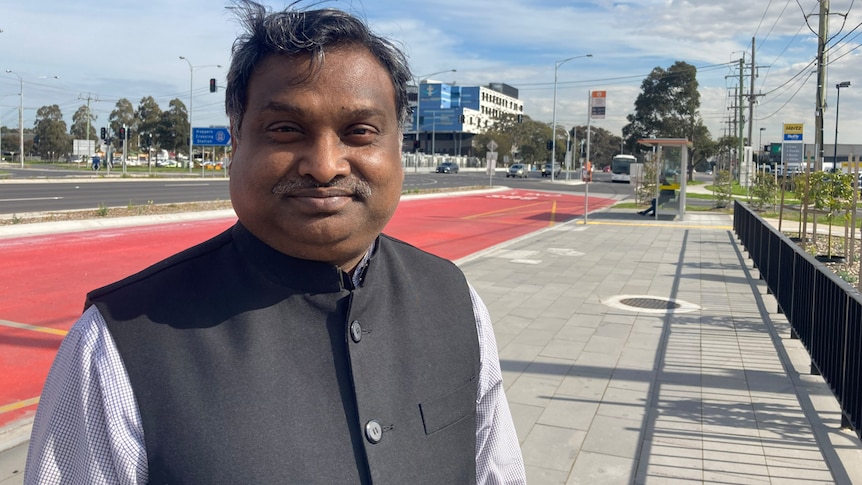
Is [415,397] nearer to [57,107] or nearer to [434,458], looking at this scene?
[434,458]

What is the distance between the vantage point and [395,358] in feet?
4.52

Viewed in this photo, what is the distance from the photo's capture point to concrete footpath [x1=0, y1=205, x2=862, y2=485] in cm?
432

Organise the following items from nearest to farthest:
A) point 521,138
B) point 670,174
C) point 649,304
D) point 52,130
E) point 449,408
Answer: point 449,408
point 649,304
point 670,174
point 52,130
point 521,138

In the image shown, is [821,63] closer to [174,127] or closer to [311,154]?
[311,154]

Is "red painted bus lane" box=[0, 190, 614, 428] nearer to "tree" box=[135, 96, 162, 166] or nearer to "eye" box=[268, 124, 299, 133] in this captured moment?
"eye" box=[268, 124, 299, 133]

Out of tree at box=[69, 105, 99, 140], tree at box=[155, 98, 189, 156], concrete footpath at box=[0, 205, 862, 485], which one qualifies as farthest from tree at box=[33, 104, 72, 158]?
concrete footpath at box=[0, 205, 862, 485]

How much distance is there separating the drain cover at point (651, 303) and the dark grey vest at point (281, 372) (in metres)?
7.99

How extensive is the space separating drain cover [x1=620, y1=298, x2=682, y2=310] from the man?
313 inches

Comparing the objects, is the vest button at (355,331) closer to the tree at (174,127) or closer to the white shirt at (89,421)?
the white shirt at (89,421)

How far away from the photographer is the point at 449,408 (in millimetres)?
1437

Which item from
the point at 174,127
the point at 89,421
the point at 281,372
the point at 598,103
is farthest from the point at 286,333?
the point at 174,127

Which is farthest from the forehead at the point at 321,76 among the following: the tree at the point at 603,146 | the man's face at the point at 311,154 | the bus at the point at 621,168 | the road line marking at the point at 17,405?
the tree at the point at 603,146

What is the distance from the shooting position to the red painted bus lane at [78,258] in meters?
6.13

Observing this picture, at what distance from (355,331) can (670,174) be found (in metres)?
24.1
